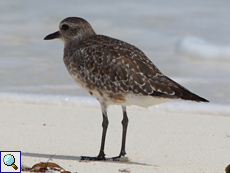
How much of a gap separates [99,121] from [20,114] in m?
1.30

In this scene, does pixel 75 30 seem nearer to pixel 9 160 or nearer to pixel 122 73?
pixel 122 73

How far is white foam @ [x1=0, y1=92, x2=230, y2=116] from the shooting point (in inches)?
352

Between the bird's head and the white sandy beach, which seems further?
the bird's head

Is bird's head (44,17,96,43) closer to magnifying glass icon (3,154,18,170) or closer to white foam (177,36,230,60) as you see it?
magnifying glass icon (3,154,18,170)

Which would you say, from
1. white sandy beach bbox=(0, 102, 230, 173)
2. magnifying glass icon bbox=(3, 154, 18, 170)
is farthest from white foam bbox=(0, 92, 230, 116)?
magnifying glass icon bbox=(3, 154, 18, 170)

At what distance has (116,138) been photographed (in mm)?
7305

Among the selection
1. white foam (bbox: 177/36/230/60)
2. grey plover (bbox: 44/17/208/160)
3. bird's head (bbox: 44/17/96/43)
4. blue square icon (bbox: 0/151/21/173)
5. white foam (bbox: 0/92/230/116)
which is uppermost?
white foam (bbox: 177/36/230/60)

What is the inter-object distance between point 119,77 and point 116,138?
1.47 m

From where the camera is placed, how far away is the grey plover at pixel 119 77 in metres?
6.01

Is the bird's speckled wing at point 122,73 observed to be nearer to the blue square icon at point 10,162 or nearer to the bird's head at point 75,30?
the bird's head at point 75,30

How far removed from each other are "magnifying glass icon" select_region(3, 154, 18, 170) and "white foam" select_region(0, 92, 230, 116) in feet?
12.2

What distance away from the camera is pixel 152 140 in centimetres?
719

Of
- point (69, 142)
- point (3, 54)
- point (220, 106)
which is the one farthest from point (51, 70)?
point (69, 142)

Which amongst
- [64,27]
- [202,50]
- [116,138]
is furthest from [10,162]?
[202,50]
